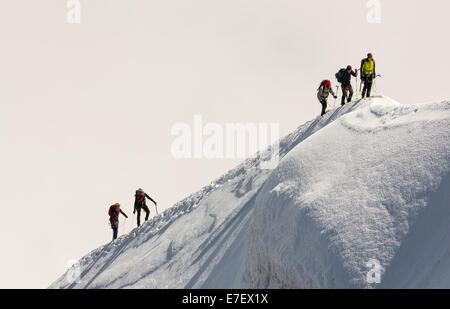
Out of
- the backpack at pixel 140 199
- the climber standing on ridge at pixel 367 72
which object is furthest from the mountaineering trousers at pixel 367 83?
the backpack at pixel 140 199

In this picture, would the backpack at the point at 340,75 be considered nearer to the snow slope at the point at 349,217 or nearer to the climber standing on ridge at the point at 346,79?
the climber standing on ridge at the point at 346,79

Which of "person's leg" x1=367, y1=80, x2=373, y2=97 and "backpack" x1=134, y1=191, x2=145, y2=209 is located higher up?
"person's leg" x1=367, y1=80, x2=373, y2=97

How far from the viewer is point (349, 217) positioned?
1831 cm

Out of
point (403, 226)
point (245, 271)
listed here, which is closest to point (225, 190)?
point (245, 271)

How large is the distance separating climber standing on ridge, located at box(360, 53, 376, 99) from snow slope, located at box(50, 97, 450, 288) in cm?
134

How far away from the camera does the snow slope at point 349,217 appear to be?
1730 cm

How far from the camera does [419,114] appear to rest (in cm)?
2134

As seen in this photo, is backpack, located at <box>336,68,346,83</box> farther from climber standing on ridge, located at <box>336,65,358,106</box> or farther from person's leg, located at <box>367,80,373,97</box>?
person's leg, located at <box>367,80,373,97</box>

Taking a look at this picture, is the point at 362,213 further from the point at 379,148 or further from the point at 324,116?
the point at 324,116

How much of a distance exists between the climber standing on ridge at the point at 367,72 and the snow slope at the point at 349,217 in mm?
1340

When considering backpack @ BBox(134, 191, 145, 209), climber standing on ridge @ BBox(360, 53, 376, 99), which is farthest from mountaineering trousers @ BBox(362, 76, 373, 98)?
backpack @ BBox(134, 191, 145, 209)

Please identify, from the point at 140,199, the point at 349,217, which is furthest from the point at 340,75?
the point at 349,217

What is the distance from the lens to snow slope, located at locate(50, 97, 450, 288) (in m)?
17.3

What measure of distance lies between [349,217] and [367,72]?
33.9 ft
